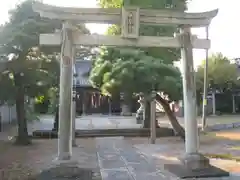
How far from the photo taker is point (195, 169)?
8453 millimetres

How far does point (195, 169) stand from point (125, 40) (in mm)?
3529

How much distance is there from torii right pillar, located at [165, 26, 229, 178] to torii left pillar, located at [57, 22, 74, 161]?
2.65 metres

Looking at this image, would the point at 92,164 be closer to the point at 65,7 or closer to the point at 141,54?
the point at 65,7

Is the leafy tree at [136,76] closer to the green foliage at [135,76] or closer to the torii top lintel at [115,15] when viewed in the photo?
the green foliage at [135,76]

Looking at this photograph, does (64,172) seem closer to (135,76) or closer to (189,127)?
(189,127)

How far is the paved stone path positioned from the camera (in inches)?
327

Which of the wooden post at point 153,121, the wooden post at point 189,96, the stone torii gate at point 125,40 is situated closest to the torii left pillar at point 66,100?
the stone torii gate at point 125,40

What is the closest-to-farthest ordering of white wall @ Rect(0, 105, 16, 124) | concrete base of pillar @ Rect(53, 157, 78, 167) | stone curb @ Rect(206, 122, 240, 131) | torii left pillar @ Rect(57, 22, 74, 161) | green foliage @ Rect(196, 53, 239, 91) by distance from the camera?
concrete base of pillar @ Rect(53, 157, 78, 167) → torii left pillar @ Rect(57, 22, 74, 161) → stone curb @ Rect(206, 122, 240, 131) → white wall @ Rect(0, 105, 16, 124) → green foliage @ Rect(196, 53, 239, 91)

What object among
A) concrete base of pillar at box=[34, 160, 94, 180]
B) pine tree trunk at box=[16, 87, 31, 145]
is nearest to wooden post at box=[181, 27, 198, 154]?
concrete base of pillar at box=[34, 160, 94, 180]

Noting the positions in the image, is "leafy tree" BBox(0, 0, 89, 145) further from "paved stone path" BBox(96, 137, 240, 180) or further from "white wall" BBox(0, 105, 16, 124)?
"white wall" BBox(0, 105, 16, 124)

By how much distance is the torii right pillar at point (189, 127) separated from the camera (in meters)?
8.50

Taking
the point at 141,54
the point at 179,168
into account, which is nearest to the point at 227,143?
the point at 141,54

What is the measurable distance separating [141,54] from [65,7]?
7.90 meters

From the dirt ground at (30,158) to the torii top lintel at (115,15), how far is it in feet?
11.7
